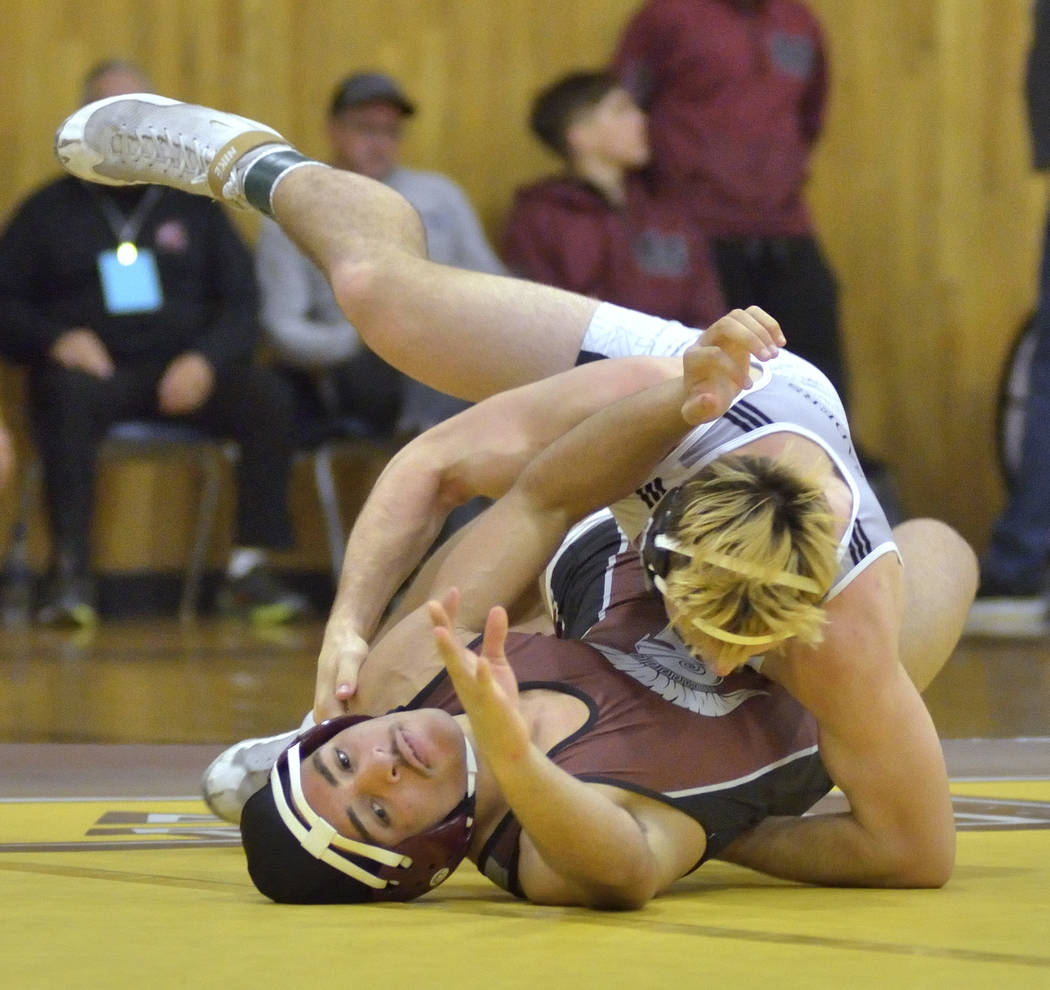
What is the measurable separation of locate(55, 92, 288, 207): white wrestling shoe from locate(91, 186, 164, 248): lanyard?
2410 mm

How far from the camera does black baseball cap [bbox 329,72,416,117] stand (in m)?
5.45

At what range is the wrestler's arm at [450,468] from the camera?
2299 mm

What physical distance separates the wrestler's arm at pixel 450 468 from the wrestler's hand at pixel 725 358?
331 millimetres

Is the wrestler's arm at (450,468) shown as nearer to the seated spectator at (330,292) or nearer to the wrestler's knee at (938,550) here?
the wrestler's knee at (938,550)

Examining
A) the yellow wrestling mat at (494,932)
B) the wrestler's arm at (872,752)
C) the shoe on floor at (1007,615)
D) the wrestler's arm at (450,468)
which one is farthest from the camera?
the shoe on floor at (1007,615)

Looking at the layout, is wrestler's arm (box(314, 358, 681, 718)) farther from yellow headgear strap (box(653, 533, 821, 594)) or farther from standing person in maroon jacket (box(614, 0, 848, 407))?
standing person in maroon jacket (box(614, 0, 848, 407))

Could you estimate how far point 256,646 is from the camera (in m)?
4.68

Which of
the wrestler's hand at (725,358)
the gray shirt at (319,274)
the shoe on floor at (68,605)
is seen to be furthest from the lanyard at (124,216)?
the wrestler's hand at (725,358)

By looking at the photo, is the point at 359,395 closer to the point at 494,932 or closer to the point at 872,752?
the point at 872,752

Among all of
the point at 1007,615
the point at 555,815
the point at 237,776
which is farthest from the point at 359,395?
the point at 555,815

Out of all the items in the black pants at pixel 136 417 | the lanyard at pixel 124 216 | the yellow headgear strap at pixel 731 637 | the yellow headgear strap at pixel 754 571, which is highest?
the lanyard at pixel 124 216

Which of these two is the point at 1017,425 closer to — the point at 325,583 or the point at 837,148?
the point at 837,148

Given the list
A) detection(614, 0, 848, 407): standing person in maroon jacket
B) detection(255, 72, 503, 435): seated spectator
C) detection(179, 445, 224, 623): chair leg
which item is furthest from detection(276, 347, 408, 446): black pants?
detection(614, 0, 848, 407): standing person in maroon jacket

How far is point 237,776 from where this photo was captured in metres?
2.39
